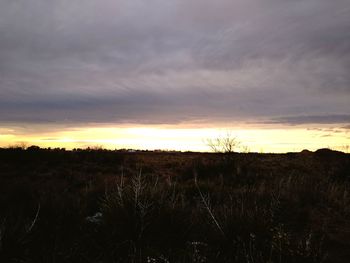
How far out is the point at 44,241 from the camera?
6.31 metres

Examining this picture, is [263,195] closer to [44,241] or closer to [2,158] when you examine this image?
[44,241]

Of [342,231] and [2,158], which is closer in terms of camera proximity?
[342,231]

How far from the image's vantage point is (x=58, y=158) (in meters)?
23.9

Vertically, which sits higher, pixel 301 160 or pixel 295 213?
pixel 301 160

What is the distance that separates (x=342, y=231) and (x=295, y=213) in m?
1.08

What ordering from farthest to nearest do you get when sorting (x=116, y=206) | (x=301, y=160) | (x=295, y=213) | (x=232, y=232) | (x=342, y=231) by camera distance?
(x=301, y=160) < (x=295, y=213) < (x=342, y=231) < (x=116, y=206) < (x=232, y=232)

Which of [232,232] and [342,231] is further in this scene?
[342,231]

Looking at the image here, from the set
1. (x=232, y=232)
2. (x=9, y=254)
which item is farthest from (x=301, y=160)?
(x=9, y=254)

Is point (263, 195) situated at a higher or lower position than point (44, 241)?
higher

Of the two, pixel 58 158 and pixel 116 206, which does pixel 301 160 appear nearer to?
pixel 58 158

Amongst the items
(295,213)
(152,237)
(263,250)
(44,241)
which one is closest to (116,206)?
(152,237)

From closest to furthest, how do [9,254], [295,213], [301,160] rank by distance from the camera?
1. [9,254]
2. [295,213]
3. [301,160]

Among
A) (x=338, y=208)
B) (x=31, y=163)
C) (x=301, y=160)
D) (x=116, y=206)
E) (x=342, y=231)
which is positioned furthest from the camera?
(x=301, y=160)

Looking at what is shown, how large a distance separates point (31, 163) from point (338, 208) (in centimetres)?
1774
